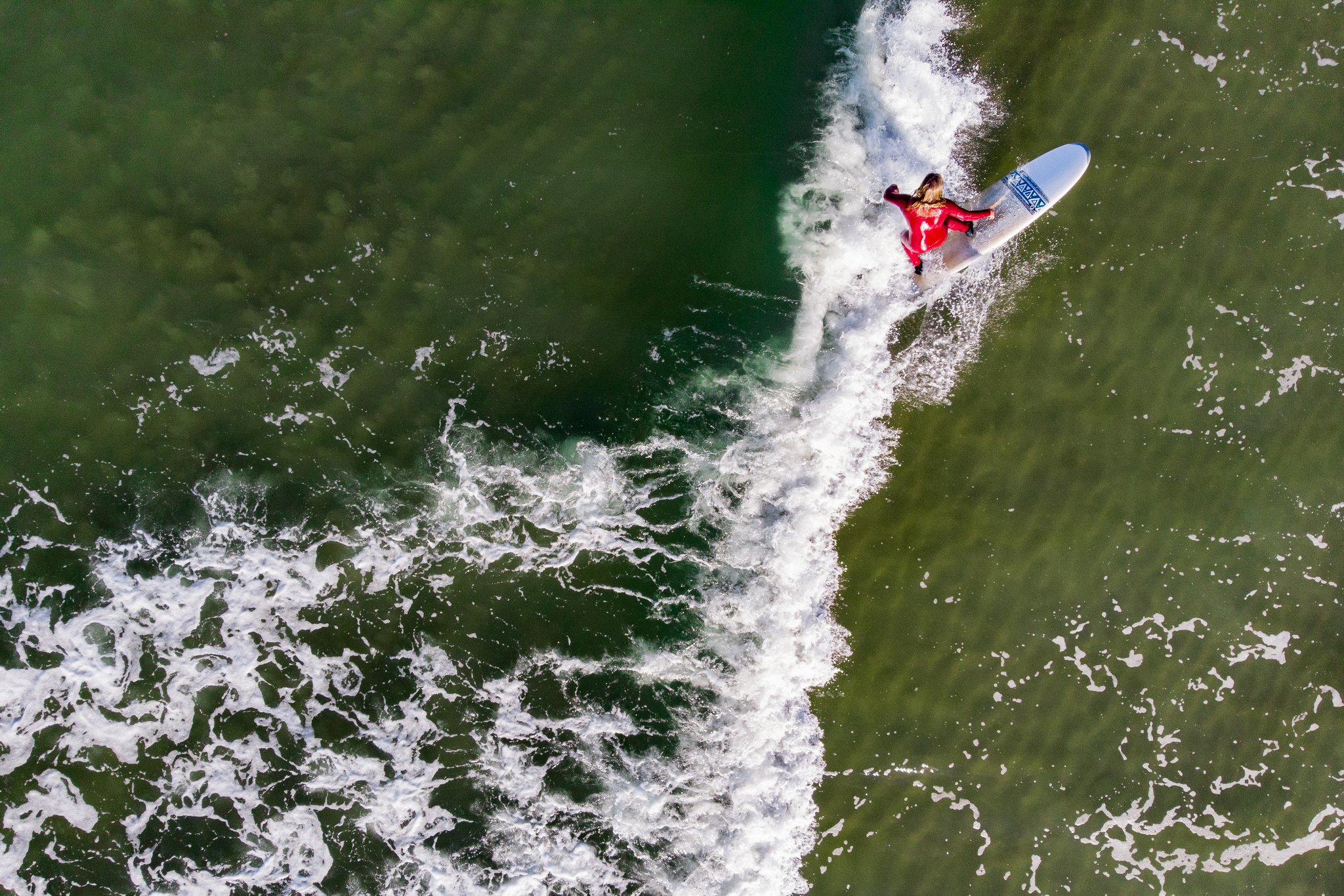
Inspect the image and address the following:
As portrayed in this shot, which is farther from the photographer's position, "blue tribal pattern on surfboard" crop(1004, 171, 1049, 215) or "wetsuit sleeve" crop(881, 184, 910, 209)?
"blue tribal pattern on surfboard" crop(1004, 171, 1049, 215)

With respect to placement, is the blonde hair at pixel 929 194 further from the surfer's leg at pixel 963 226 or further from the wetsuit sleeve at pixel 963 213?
the surfer's leg at pixel 963 226

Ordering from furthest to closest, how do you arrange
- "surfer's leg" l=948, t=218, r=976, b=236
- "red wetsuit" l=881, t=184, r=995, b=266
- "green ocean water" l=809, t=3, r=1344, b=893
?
"green ocean water" l=809, t=3, r=1344, b=893, "surfer's leg" l=948, t=218, r=976, b=236, "red wetsuit" l=881, t=184, r=995, b=266

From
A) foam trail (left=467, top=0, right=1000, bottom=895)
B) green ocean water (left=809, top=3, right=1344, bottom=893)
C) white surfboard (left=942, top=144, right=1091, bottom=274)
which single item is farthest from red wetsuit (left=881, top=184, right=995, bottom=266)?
green ocean water (left=809, top=3, right=1344, bottom=893)

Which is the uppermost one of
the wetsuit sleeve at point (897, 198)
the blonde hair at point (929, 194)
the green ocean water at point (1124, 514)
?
the wetsuit sleeve at point (897, 198)

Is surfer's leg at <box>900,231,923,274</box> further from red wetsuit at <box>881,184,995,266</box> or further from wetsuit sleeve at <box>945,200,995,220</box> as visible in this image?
wetsuit sleeve at <box>945,200,995,220</box>

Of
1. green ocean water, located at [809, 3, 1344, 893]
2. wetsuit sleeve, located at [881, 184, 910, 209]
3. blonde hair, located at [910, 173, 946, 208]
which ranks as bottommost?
green ocean water, located at [809, 3, 1344, 893]

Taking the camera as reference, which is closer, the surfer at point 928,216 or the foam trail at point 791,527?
the surfer at point 928,216

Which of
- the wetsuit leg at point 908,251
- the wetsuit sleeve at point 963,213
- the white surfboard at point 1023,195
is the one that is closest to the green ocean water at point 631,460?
the wetsuit leg at point 908,251

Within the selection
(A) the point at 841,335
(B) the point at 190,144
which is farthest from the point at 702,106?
(B) the point at 190,144
